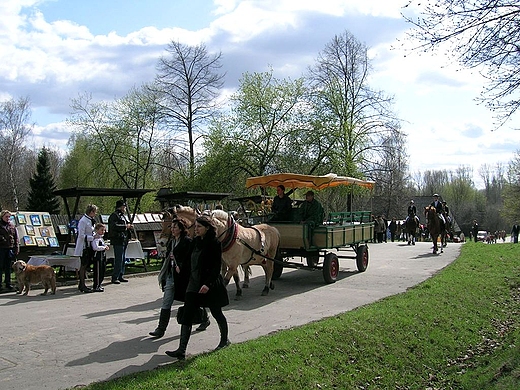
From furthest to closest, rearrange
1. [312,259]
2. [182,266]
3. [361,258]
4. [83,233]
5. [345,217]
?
[361,258], [345,217], [312,259], [83,233], [182,266]

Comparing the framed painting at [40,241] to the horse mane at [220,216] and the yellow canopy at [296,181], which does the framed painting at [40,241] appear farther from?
the horse mane at [220,216]

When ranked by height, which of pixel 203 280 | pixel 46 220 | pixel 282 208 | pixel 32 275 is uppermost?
pixel 282 208

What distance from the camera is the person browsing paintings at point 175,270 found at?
7.52m

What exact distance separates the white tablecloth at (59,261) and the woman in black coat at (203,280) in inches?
280

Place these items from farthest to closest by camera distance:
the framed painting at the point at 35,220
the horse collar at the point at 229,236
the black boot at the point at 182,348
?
1. the framed painting at the point at 35,220
2. the horse collar at the point at 229,236
3. the black boot at the point at 182,348

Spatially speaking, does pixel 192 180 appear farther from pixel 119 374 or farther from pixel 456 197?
pixel 456 197

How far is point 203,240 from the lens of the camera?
7016 millimetres

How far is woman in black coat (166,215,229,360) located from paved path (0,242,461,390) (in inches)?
24.2

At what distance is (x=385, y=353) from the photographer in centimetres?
848

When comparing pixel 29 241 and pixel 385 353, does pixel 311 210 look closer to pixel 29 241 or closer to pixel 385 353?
pixel 385 353

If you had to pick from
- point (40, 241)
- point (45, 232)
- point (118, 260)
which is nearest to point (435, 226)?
point (118, 260)

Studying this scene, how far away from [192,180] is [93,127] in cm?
1180

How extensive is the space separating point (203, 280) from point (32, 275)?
6.64 meters

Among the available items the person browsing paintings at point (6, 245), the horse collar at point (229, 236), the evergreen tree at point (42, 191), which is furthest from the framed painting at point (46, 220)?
the evergreen tree at point (42, 191)
